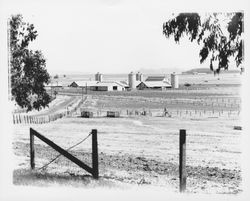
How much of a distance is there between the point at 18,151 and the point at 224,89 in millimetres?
2899

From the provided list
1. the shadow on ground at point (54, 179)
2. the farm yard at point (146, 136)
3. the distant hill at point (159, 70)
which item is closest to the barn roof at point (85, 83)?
the farm yard at point (146, 136)

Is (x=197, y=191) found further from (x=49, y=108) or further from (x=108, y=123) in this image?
(x=49, y=108)

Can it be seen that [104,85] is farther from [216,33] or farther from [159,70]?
[216,33]

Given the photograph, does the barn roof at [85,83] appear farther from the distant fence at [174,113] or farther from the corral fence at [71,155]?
the corral fence at [71,155]

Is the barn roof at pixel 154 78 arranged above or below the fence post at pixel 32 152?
above

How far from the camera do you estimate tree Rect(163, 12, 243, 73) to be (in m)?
5.30

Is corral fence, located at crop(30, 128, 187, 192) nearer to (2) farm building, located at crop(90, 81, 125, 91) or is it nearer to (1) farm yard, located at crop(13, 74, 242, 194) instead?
(1) farm yard, located at crop(13, 74, 242, 194)

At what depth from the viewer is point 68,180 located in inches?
231

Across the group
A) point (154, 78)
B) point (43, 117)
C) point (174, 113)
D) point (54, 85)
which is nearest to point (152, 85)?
point (154, 78)

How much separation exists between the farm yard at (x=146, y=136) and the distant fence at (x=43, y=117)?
1 cm

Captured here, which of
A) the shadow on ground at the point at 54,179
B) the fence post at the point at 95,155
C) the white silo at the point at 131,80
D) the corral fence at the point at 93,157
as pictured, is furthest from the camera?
the white silo at the point at 131,80

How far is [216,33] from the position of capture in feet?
17.6

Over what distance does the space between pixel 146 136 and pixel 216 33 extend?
1.60 metres

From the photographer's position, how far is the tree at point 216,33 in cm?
530
